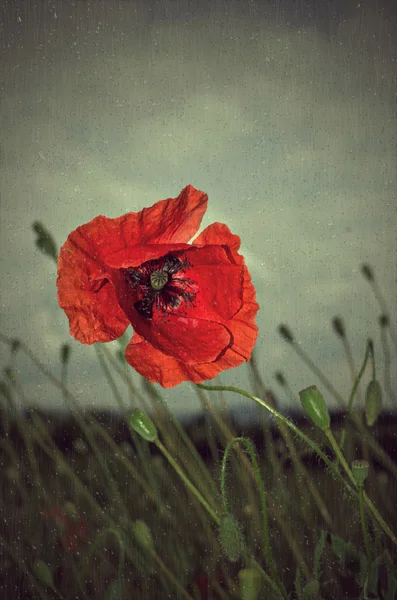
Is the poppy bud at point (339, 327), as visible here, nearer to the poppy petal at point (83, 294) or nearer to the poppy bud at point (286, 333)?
the poppy bud at point (286, 333)

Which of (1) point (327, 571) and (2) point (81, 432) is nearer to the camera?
(1) point (327, 571)

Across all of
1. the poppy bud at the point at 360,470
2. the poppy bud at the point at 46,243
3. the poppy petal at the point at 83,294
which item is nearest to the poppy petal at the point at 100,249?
the poppy petal at the point at 83,294

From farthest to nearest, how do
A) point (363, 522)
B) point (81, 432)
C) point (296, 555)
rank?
1. point (81, 432)
2. point (296, 555)
3. point (363, 522)

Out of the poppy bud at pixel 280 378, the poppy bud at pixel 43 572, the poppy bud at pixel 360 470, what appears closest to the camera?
the poppy bud at pixel 360 470

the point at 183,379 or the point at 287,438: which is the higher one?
the point at 183,379

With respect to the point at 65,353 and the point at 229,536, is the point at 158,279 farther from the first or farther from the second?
the point at 229,536

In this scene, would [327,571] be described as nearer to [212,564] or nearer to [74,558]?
[212,564]

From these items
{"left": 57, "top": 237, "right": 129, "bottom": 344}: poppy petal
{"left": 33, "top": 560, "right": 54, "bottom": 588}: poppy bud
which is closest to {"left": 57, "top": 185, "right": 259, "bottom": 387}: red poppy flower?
{"left": 57, "top": 237, "right": 129, "bottom": 344}: poppy petal

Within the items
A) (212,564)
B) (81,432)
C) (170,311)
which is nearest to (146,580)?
(212,564)
